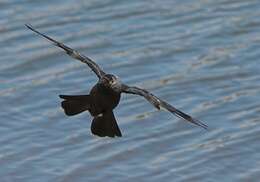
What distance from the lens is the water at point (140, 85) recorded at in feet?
31.2

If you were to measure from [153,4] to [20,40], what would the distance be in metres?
1.82

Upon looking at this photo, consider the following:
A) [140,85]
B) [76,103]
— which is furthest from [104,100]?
[140,85]

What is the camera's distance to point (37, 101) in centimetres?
1053

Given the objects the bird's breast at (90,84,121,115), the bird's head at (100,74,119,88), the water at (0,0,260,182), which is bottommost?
the bird's breast at (90,84,121,115)

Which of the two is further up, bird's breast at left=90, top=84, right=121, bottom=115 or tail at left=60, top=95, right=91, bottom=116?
tail at left=60, top=95, right=91, bottom=116

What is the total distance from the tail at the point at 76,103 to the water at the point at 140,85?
1.34m

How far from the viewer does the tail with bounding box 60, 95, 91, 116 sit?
25.7ft

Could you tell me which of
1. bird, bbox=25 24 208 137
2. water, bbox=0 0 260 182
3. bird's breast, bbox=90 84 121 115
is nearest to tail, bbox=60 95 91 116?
bird, bbox=25 24 208 137

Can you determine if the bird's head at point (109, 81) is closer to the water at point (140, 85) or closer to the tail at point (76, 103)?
the tail at point (76, 103)

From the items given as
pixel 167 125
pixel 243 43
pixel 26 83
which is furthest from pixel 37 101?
pixel 243 43

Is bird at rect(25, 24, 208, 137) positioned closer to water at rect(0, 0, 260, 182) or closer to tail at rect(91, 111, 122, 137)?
tail at rect(91, 111, 122, 137)

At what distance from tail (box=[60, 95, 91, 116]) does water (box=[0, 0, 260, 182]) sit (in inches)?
52.9

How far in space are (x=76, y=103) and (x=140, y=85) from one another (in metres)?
2.91

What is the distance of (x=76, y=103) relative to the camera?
795 centimetres
